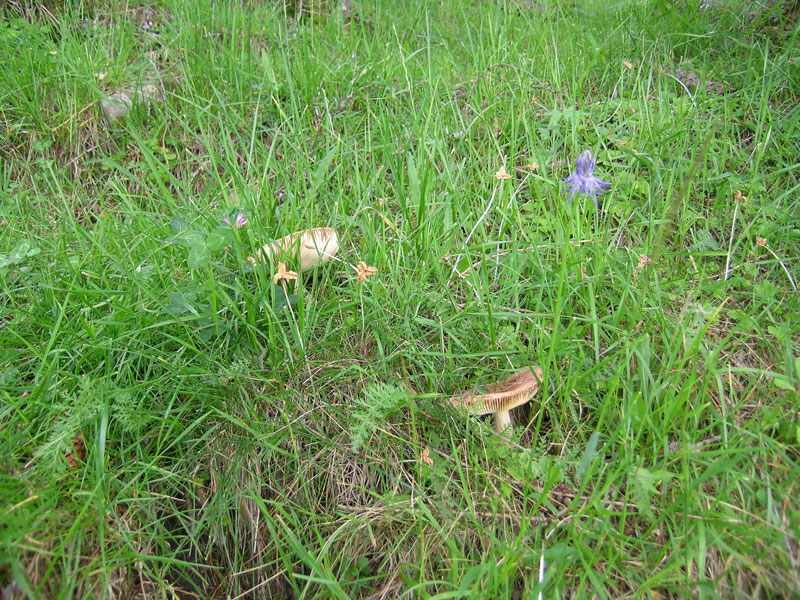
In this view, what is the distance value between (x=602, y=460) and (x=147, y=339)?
162cm

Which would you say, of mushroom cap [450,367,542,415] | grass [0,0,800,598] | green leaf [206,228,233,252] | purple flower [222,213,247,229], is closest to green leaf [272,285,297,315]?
grass [0,0,800,598]

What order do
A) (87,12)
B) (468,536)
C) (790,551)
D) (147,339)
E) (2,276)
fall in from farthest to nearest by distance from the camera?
1. (87,12)
2. (2,276)
3. (147,339)
4. (468,536)
5. (790,551)

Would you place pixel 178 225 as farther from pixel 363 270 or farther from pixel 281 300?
pixel 363 270

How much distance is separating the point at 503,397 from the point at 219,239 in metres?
1.17

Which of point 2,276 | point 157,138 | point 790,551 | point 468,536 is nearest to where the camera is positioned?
point 790,551

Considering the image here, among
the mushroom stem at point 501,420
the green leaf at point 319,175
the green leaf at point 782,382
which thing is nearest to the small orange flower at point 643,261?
the green leaf at point 782,382

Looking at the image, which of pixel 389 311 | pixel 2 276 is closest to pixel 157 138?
pixel 2 276

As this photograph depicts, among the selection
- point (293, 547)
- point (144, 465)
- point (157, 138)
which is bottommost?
point (293, 547)

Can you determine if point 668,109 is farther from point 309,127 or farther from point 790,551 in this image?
point 790,551

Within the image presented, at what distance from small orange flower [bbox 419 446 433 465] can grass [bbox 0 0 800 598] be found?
0.01 metres

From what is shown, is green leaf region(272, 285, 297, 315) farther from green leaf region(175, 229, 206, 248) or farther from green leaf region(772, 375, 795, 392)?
green leaf region(772, 375, 795, 392)

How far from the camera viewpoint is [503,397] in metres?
1.68

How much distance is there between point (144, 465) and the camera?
68.9 inches

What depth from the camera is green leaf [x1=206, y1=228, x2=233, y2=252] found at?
2.00 meters
